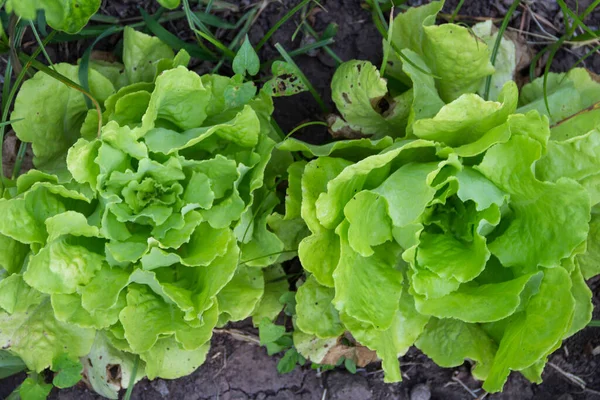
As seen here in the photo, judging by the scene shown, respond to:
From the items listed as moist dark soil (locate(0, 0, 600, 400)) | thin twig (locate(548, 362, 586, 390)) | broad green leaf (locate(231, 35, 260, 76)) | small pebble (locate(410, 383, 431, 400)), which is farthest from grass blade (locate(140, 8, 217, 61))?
thin twig (locate(548, 362, 586, 390))

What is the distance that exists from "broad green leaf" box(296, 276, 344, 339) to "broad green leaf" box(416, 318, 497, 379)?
11.3 inches

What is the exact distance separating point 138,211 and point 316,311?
64 cm

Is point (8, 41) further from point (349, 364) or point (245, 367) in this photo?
point (349, 364)

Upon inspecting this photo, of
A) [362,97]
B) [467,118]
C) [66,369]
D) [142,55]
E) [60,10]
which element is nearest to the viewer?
[60,10]

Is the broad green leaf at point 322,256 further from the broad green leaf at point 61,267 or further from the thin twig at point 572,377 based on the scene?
the thin twig at point 572,377

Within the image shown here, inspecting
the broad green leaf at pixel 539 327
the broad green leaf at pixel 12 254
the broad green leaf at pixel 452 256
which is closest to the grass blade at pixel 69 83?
the broad green leaf at pixel 12 254

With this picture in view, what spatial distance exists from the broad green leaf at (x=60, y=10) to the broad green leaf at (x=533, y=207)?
1.09m

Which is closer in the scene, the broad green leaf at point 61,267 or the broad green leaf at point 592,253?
the broad green leaf at point 61,267

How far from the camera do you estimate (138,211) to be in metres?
1.80

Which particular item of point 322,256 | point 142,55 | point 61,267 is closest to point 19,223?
point 61,267

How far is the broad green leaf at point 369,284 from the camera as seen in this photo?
5.73 feet

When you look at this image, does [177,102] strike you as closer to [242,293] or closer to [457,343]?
[242,293]

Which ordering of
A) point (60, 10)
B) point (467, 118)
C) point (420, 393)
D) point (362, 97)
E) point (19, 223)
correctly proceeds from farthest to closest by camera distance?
point (420, 393), point (362, 97), point (19, 223), point (467, 118), point (60, 10)

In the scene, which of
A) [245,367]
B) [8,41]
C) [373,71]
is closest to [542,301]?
[373,71]
